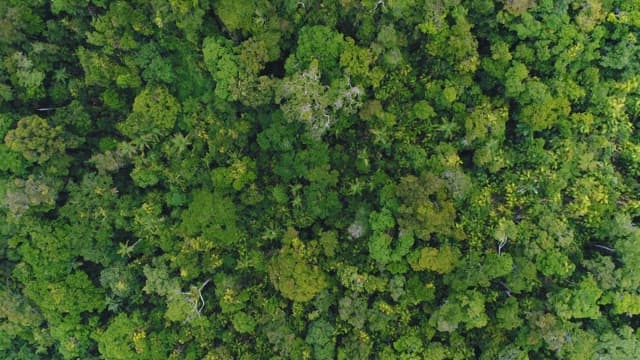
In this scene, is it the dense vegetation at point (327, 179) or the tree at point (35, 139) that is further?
the tree at point (35, 139)

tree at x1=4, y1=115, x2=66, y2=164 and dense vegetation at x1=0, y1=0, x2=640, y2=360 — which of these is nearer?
dense vegetation at x1=0, y1=0, x2=640, y2=360

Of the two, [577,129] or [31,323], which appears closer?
[577,129]

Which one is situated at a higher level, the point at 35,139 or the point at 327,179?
the point at 327,179

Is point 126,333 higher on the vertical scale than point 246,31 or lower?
lower

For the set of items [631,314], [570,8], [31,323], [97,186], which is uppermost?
[570,8]

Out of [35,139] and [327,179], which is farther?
[327,179]

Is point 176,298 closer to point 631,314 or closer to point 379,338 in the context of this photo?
point 379,338

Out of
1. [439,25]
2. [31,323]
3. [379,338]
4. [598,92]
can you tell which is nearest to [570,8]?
[598,92]

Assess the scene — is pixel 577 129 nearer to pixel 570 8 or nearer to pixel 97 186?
pixel 570 8
